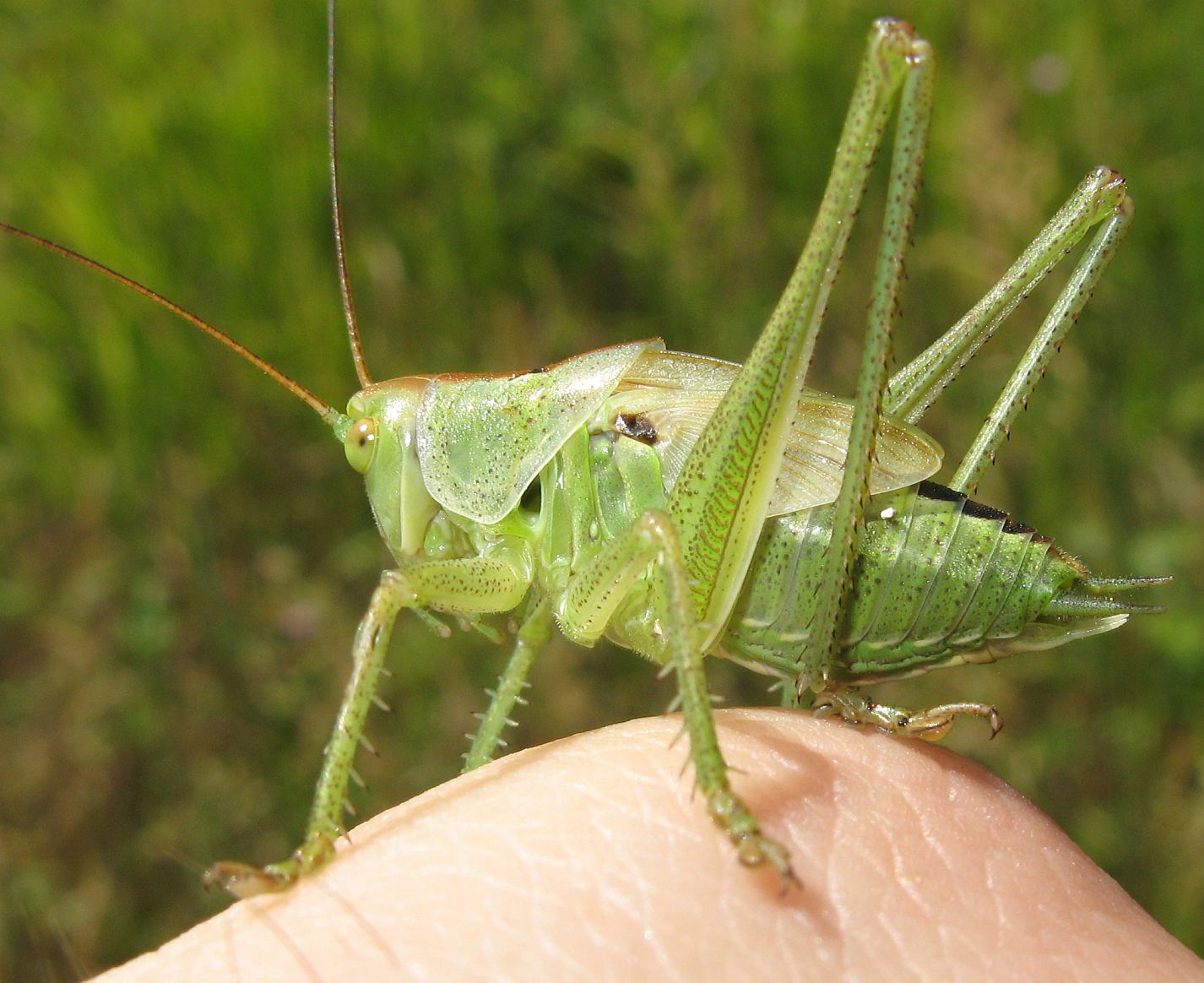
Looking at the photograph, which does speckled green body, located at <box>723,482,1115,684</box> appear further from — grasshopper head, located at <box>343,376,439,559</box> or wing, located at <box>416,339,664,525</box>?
grasshopper head, located at <box>343,376,439,559</box>

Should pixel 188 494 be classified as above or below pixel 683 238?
below

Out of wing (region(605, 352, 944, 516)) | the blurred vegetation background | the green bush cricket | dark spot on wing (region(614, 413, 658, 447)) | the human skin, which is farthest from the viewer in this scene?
the blurred vegetation background

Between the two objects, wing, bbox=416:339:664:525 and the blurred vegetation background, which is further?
the blurred vegetation background

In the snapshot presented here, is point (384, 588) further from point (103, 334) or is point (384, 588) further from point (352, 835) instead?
point (103, 334)

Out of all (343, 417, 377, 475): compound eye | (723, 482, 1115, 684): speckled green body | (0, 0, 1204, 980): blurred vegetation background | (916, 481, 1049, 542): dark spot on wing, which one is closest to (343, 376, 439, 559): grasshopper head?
(343, 417, 377, 475): compound eye

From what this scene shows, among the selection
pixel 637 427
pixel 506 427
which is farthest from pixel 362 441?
pixel 637 427

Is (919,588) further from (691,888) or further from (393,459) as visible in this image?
(393,459)

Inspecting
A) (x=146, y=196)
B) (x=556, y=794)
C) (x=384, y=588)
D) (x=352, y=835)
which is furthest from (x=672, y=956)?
(x=146, y=196)
